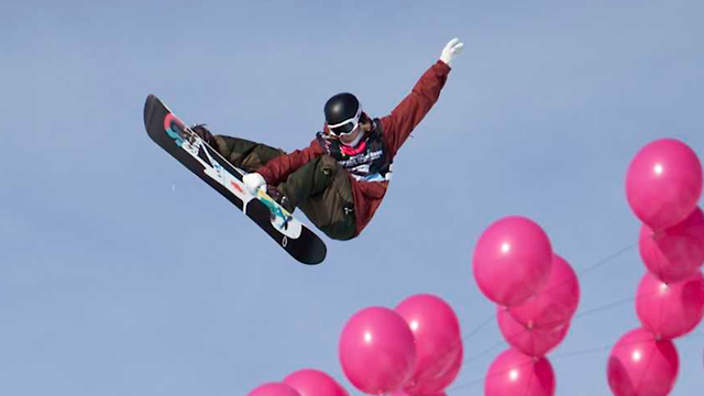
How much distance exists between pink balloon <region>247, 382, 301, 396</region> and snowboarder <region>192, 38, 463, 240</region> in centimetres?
249

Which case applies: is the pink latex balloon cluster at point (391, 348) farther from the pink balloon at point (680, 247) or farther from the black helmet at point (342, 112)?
the black helmet at point (342, 112)

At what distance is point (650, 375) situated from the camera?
10.1 metres

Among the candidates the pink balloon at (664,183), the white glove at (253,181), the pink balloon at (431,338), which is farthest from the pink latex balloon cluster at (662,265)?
the white glove at (253,181)

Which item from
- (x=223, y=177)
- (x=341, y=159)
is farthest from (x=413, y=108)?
(x=223, y=177)

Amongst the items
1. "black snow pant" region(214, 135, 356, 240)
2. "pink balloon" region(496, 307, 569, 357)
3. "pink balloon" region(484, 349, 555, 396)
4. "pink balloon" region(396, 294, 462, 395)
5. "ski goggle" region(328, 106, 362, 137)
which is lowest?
"pink balloon" region(484, 349, 555, 396)

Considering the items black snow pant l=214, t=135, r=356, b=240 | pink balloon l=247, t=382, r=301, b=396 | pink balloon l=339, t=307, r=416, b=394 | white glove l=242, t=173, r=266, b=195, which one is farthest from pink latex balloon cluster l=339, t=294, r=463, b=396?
white glove l=242, t=173, r=266, b=195

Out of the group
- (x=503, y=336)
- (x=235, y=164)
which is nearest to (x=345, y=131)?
(x=235, y=164)

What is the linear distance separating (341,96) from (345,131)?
0.90ft

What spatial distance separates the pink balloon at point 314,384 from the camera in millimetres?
Answer: 9742

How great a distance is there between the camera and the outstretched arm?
11.8m

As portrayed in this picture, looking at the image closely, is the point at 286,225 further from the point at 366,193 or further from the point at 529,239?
the point at 529,239

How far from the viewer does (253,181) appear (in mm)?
11297

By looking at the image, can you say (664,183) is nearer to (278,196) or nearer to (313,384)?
(313,384)

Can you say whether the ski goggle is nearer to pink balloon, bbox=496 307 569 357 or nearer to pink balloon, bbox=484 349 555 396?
pink balloon, bbox=496 307 569 357
